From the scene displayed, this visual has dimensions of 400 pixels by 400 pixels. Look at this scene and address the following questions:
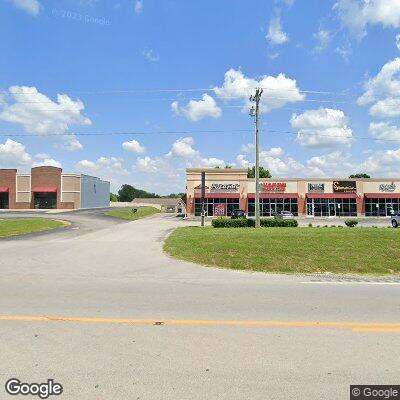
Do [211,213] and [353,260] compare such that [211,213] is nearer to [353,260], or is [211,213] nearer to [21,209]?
[21,209]

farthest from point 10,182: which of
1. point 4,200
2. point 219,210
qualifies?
point 219,210

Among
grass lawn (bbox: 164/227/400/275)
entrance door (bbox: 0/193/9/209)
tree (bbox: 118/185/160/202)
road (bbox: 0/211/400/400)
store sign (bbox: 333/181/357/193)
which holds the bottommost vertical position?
road (bbox: 0/211/400/400)

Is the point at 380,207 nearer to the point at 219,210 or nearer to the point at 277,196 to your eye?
the point at 277,196

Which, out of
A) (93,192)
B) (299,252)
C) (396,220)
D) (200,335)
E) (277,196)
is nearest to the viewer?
(200,335)

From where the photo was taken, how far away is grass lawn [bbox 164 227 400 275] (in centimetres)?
1211

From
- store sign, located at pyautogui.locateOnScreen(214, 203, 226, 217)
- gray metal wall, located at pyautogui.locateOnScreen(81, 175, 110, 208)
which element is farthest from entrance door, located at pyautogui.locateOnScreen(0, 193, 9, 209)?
store sign, located at pyautogui.locateOnScreen(214, 203, 226, 217)

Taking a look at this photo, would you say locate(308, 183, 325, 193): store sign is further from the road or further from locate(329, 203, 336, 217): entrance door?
the road

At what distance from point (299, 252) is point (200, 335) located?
880cm

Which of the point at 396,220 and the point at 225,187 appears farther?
the point at 225,187

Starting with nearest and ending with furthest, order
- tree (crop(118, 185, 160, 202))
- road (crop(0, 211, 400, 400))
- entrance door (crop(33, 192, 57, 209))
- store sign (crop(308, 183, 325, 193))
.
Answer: road (crop(0, 211, 400, 400)) → store sign (crop(308, 183, 325, 193)) → entrance door (crop(33, 192, 57, 209)) → tree (crop(118, 185, 160, 202))

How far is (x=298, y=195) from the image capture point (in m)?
54.1

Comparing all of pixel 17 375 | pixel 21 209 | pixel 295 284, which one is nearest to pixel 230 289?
pixel 295 284

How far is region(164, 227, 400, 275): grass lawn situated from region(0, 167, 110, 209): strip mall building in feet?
183

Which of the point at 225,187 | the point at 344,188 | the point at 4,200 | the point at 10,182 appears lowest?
the point at 4,200
